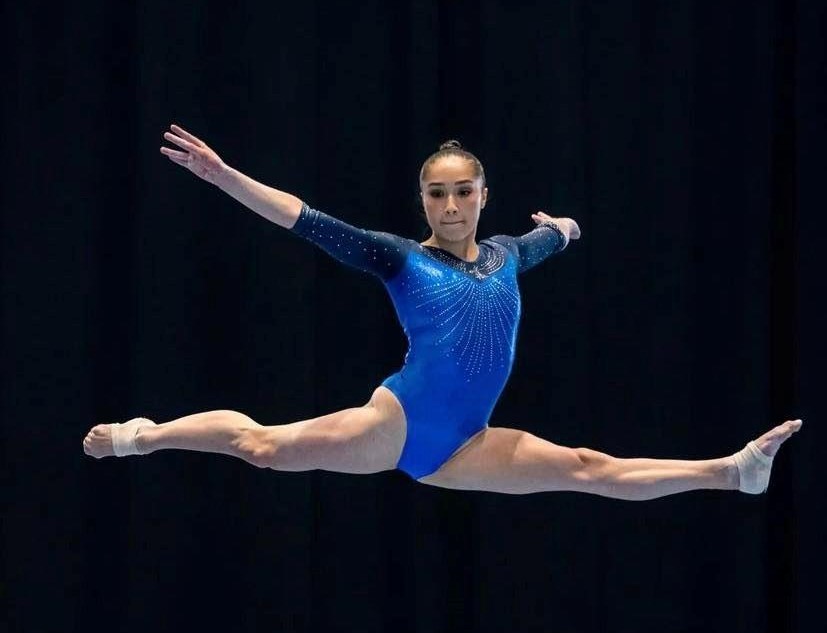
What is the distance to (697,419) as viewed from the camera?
5.50 meters

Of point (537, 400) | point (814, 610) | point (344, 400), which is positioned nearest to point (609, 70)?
point (537, 400)

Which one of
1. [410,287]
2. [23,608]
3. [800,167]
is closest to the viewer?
[410,287]

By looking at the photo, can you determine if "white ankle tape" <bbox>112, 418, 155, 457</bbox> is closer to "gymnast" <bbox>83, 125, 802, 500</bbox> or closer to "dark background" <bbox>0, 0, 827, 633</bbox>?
"gymnast" <bbox>83, 125, 802, 500</bbox>

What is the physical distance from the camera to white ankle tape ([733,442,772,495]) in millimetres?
3744

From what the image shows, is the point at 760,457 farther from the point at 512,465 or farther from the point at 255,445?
the point at 255,445

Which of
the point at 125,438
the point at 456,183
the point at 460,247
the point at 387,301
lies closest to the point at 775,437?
the point at 460,247

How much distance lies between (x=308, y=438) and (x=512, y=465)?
0.60 m

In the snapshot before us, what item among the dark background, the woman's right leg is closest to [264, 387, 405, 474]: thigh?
the woman's right leg

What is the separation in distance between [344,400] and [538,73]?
156 centimetres

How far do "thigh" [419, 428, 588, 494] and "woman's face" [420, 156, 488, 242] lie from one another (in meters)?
0.62

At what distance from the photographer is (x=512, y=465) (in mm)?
3859

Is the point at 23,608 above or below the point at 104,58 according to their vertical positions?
below

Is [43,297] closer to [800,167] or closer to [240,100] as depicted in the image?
[240,100]

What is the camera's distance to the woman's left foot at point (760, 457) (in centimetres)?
372
